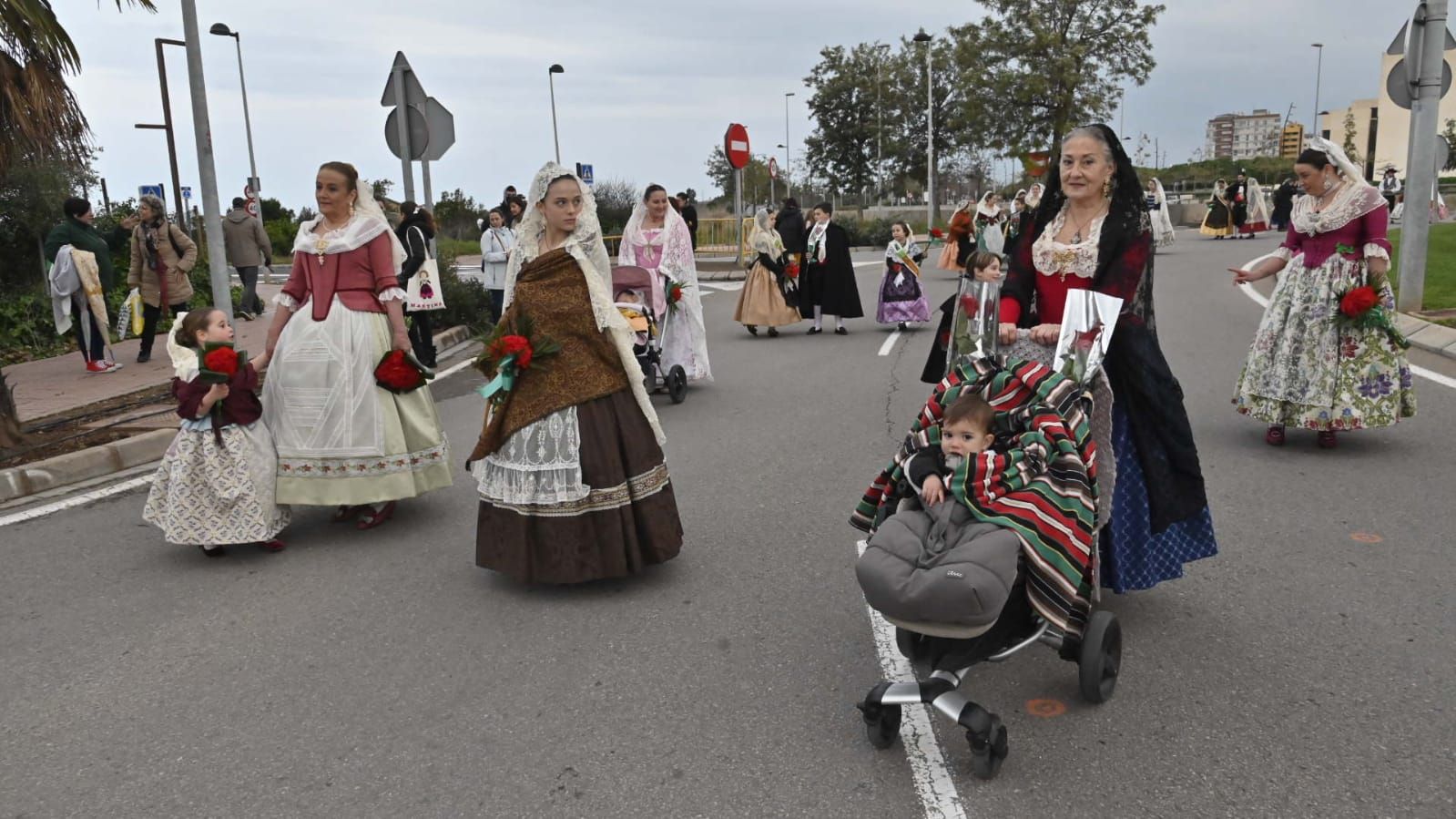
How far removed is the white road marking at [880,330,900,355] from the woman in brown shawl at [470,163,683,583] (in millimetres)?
7967

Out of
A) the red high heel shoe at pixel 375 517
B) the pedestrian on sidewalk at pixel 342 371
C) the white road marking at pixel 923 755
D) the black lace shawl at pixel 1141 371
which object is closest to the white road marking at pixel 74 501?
the pedestrian on sidewalk at pixel 342 371

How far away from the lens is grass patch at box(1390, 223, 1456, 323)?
14.0 m

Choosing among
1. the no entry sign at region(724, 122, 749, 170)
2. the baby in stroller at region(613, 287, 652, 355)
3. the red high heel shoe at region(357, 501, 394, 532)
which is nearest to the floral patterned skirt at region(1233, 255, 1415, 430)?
the baby in stroller at region(613, 287, 652, 355)

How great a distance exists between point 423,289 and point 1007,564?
9.81 m

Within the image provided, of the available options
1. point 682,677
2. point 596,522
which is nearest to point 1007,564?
point 682,677

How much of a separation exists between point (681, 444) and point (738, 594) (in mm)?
3311

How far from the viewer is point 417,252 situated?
1162 cm

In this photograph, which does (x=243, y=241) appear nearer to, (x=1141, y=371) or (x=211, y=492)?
(x=211, y=492)

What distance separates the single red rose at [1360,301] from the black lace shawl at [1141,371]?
11.2 ft

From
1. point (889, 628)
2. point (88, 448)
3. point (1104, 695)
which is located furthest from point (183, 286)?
point (1104, 695)

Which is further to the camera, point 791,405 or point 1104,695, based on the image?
point 791,405

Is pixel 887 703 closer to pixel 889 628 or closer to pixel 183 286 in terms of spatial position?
pixel 889 628

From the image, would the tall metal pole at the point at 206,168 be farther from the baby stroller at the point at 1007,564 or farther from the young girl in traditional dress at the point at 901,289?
the baby stroller at the point at 1007,564

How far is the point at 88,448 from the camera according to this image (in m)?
8.14
